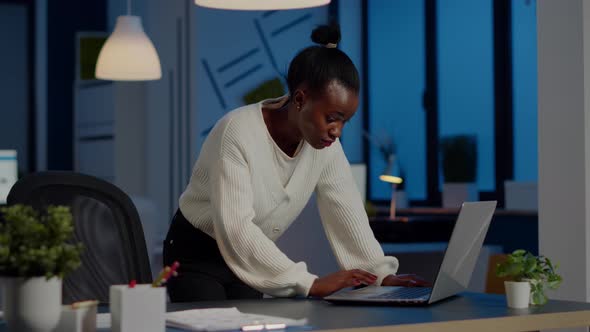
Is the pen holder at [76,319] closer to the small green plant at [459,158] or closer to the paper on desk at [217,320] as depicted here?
the paper on desk at [217,320]

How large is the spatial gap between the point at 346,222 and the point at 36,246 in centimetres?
127

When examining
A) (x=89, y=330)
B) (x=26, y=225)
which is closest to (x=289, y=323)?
(x=89, y=330)

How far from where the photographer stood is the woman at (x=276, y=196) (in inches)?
95.5

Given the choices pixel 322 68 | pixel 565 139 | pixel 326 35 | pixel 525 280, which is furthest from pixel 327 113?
pixel 565 139

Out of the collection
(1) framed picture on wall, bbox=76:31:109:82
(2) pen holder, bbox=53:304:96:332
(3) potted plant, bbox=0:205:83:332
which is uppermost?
(1) framed picture on wall, bbox=76:31:109:82

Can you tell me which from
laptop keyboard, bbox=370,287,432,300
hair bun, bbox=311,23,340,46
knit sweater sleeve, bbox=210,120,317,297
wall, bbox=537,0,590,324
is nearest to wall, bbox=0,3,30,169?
wall, bbox=537,0,590,324

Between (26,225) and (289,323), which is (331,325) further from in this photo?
(26,225)

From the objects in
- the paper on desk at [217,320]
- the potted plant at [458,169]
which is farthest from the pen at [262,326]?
the potted plant at [458,169]

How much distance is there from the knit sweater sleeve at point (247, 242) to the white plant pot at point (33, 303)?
829 mm

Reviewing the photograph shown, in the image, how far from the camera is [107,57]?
723 centimetres

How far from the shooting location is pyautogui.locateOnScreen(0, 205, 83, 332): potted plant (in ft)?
5.24

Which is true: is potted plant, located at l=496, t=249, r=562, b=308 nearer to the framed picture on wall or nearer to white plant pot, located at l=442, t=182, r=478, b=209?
white plant pot, located at l=442, t=182, r=478, b=209

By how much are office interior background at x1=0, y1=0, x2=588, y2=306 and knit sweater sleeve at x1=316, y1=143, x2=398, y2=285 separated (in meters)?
3.41

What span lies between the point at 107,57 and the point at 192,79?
1925 millimetres
